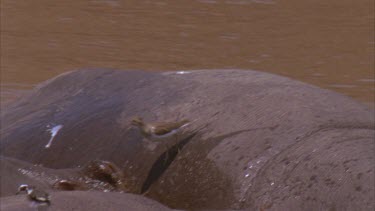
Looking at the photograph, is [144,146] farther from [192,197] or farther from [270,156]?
[270,156]

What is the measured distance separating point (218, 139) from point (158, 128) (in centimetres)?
19

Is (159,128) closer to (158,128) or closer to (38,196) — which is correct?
(158,128)

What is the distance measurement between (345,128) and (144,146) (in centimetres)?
64

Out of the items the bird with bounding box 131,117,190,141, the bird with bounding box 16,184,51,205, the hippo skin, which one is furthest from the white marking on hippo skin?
the bird with bounding box 16,184,51,205

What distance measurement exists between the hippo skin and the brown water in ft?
8.40

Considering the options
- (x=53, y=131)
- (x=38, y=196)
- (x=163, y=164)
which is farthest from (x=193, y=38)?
(x=38, y=196)

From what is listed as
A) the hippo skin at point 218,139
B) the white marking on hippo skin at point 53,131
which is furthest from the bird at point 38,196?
the white marking on hippo skin at point 53,131

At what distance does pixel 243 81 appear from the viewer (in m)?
2.91

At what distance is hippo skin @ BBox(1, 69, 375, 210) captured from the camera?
7.98ft

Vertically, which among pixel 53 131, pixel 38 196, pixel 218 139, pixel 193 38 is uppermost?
pixel 38 196

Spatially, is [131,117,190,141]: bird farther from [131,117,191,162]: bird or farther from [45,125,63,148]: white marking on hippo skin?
[45,125,63,148]: white marking on hippo skin

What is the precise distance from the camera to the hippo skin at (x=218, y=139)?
→ 243 cm

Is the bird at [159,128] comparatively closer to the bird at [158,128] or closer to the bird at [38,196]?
the bird at [158,128]

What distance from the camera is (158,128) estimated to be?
2607 millimetres
